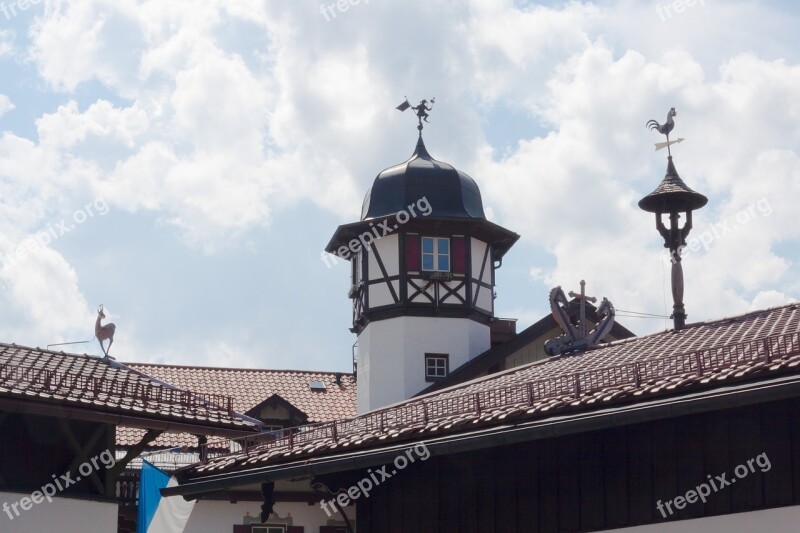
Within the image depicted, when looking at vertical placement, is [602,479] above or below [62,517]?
above

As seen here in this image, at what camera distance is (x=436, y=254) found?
37562 millimetres

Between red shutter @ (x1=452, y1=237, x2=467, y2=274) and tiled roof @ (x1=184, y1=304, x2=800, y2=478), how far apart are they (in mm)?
13442


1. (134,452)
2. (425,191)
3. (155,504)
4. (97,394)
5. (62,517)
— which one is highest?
(425,191)

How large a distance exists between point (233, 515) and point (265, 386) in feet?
35.7

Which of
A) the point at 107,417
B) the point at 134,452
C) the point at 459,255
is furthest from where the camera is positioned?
the point at 459,255

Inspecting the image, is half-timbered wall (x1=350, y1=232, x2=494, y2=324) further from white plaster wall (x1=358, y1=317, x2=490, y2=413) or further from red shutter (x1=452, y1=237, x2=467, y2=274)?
white plaster wall (x1=358, y1=317, x2=490, y2=413)

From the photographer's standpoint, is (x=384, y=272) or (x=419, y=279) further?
(x=384, y=272)

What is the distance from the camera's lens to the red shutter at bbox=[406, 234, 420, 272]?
37.2 meters

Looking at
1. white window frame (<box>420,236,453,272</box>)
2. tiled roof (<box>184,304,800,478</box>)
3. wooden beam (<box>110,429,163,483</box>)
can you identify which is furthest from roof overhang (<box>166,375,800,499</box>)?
white window frame (<box>420,236,453,272</box>)

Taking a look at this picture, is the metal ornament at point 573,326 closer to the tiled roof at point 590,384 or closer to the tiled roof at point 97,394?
the tiled roof at point 590,384

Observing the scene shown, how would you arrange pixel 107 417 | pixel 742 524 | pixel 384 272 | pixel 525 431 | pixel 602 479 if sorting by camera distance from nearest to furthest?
pixel 742 524
pixel 525 431
pixel 602 479
pixel 107 417
pixel 384 272

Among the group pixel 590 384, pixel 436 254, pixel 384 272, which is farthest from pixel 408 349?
pixel 590 384

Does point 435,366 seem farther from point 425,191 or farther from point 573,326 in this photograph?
Answer: point 573,326

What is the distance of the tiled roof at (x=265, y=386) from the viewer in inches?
1492
